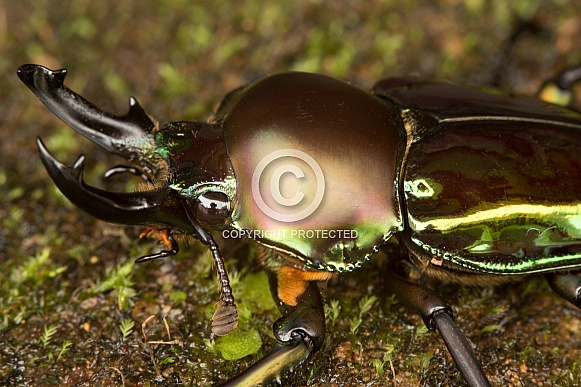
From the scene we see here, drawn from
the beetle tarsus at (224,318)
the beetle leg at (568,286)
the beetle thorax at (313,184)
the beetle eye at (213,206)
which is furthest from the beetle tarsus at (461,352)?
the beetle eye at (213,206)

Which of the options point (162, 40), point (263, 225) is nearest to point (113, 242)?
point (263, 225)

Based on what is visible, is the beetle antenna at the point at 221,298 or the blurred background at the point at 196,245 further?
the blurred background at the point at 196,245

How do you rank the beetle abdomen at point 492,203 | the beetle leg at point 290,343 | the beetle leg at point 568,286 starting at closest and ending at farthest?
the beetle leg at point 290,343 < the beetle abdomen at point 492,203 < the beetle leg at point 568,286

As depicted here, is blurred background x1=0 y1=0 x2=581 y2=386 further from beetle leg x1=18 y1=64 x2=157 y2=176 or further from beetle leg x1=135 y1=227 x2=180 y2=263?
beetle leg x1=18 y1=64 x2=157 y2=176

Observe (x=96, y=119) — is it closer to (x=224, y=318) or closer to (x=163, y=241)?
(x=163, y=241)

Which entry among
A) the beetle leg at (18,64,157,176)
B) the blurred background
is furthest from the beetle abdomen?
the beetle leg at (18,64,157,176)

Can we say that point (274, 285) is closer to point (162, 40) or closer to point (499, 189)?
point (499, 189)

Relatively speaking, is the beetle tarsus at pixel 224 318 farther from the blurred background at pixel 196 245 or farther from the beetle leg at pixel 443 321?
the beetle leg at pixel 443 321
